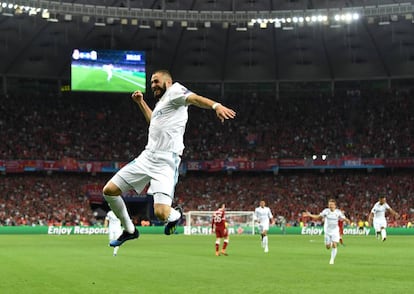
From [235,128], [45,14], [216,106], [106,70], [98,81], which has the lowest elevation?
[216,106]

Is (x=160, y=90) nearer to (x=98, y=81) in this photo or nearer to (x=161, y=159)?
(x=161, y=159)

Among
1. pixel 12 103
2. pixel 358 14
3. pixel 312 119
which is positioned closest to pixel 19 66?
pixel 12 103

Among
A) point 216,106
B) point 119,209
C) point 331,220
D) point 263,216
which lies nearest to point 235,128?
point 263,216

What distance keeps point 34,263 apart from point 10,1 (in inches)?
1149

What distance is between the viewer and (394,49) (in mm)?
66188

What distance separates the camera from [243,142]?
70.9 m

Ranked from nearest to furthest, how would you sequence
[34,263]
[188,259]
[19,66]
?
1. [34,263]
2. [188,259]
3. [19,66]

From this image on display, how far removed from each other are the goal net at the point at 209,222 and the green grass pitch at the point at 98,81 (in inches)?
481

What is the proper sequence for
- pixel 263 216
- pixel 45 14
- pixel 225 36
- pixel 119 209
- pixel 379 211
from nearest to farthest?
1. pixel 119 209
2. pixel 263 216
3. pixel 379 211
4. pixel 45 14
5. pixel 225 36

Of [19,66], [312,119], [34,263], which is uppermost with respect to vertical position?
[19,66]

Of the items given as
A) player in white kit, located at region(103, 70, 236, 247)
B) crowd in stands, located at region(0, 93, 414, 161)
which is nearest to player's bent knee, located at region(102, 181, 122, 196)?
player in white kit, located at region(103, 70, 236, 247)

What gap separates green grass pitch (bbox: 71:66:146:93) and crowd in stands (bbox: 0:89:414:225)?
1082 centimetres

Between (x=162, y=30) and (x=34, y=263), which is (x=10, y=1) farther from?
(x=34, y=263)

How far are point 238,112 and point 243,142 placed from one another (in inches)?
151
